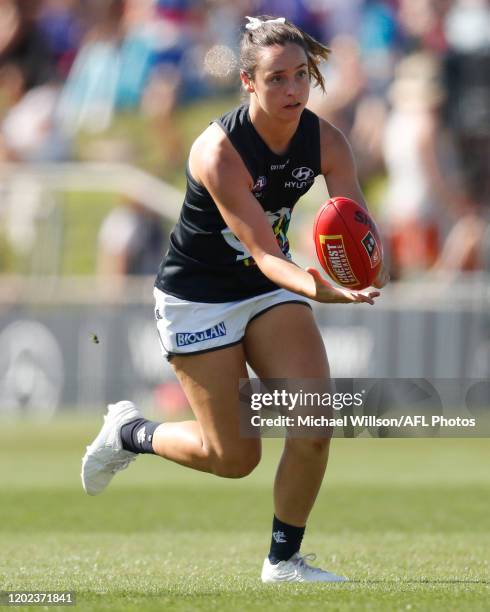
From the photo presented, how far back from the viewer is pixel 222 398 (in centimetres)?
624

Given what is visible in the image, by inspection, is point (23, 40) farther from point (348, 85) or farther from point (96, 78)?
point (348, 85)

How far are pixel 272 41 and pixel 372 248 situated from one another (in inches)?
39.7

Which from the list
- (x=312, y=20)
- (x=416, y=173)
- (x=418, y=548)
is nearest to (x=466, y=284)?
(x=416, y=173)

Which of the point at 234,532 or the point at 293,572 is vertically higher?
the point at 293,572

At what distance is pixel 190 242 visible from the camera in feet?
20.8

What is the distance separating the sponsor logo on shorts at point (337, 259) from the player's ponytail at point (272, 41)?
2.57ft

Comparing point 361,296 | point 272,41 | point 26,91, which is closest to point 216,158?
point 272,41

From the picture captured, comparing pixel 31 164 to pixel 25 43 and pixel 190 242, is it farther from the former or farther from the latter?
pixel 190 242

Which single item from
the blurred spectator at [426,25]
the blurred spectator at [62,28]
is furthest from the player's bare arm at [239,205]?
the blurred spectator at [62,28]

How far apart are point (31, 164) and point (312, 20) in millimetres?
4142

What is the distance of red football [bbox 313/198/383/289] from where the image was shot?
5.77 metres

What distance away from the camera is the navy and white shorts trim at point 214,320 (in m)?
6.25

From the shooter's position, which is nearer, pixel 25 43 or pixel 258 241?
pixel 258 241

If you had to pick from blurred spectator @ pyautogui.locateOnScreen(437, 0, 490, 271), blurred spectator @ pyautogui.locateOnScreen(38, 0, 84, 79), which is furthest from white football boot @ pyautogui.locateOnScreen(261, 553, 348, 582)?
blurred spectator @ pyautogui.locateOnScreen(38, 0, 84, 79)
